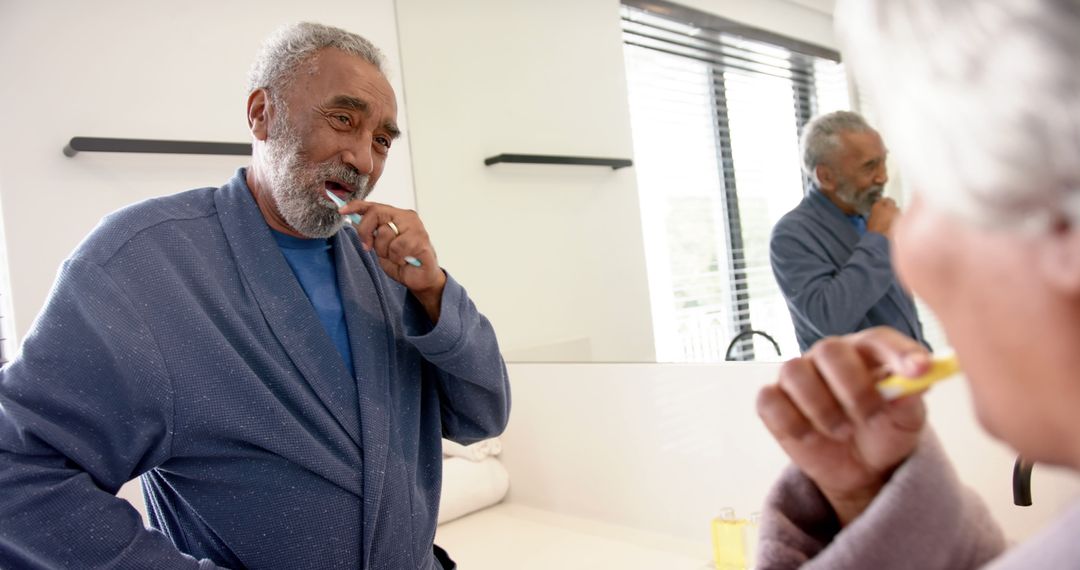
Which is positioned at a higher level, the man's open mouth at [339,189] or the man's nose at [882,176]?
the man's open mouth at [339,189]

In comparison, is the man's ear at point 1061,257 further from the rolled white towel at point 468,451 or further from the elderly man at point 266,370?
the rolled white towel at point 468,451

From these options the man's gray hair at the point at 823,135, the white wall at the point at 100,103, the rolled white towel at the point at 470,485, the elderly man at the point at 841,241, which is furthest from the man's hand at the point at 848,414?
the rolled white towel at the point at 470,485

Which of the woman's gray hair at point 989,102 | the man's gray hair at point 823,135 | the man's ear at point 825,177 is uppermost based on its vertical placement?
the man's gray hair at point 823,135

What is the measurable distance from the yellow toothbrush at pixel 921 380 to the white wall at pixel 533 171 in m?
1.24

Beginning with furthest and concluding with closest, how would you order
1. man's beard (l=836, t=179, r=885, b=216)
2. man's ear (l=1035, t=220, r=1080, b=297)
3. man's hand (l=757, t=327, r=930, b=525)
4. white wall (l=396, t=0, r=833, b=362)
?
white wall (l=396, t=0, r=833, b=362) → man's beard (l=836, t=179, r=885, b=216) → man's hand (l=757, t=327, r=930, b=525) → man's ear (l=1035, t=220, r=1080, b=297)

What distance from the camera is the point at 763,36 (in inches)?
56.2

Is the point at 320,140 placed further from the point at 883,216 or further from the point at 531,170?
the point at 531,170

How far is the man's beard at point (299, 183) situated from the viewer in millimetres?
1070

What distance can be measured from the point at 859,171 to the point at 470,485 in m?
1.15

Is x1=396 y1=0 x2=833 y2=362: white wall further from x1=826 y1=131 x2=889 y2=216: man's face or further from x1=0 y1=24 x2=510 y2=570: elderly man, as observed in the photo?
x1=0 y1=24 x2=510 y2=570: elderly man

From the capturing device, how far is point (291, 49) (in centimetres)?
110

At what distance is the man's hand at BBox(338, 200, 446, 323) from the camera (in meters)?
1.06

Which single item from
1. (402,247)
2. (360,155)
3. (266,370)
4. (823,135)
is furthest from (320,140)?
(823,135)

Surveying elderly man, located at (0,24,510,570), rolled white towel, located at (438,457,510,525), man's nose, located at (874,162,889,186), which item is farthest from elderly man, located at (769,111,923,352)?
rolled white towel, located at (438,457,510,525)
